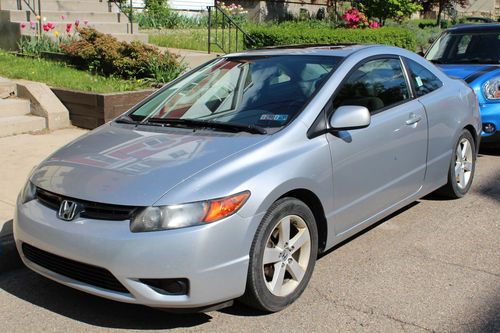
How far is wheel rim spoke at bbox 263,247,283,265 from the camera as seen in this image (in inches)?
142

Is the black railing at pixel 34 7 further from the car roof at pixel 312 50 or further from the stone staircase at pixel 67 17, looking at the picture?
the car roof at pixel 312 50

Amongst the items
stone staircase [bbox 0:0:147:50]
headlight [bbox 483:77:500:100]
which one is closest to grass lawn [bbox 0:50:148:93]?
stone staircase [bbox 0:0:147:50]

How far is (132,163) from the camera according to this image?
370cm

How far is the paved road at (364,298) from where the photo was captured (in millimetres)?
3641

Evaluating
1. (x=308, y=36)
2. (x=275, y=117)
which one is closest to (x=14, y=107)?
(x=275, y=117)

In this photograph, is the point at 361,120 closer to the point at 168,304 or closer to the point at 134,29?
the point at 168,304

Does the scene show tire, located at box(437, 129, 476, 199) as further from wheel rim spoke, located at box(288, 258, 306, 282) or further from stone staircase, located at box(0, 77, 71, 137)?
stone staircase, located at box(0, 77, 71, 137)

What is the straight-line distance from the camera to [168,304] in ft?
10.9

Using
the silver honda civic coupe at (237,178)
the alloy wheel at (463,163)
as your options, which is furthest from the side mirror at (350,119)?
the alloy wheel at (463,163)

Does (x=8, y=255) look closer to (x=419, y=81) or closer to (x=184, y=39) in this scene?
(x=419, y=81)

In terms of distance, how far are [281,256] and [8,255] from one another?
2.14 metres

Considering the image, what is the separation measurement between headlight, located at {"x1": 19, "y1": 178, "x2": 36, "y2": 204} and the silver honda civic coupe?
1 centimetres

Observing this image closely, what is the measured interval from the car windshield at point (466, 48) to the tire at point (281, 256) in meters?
5.74

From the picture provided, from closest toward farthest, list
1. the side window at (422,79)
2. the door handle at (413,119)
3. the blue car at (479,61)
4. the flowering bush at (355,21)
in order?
1. the door handle at (413,119)
2. the side window at (422,79)
3. the blue car at (479,61)
4. the flowering bush at (355,21)
